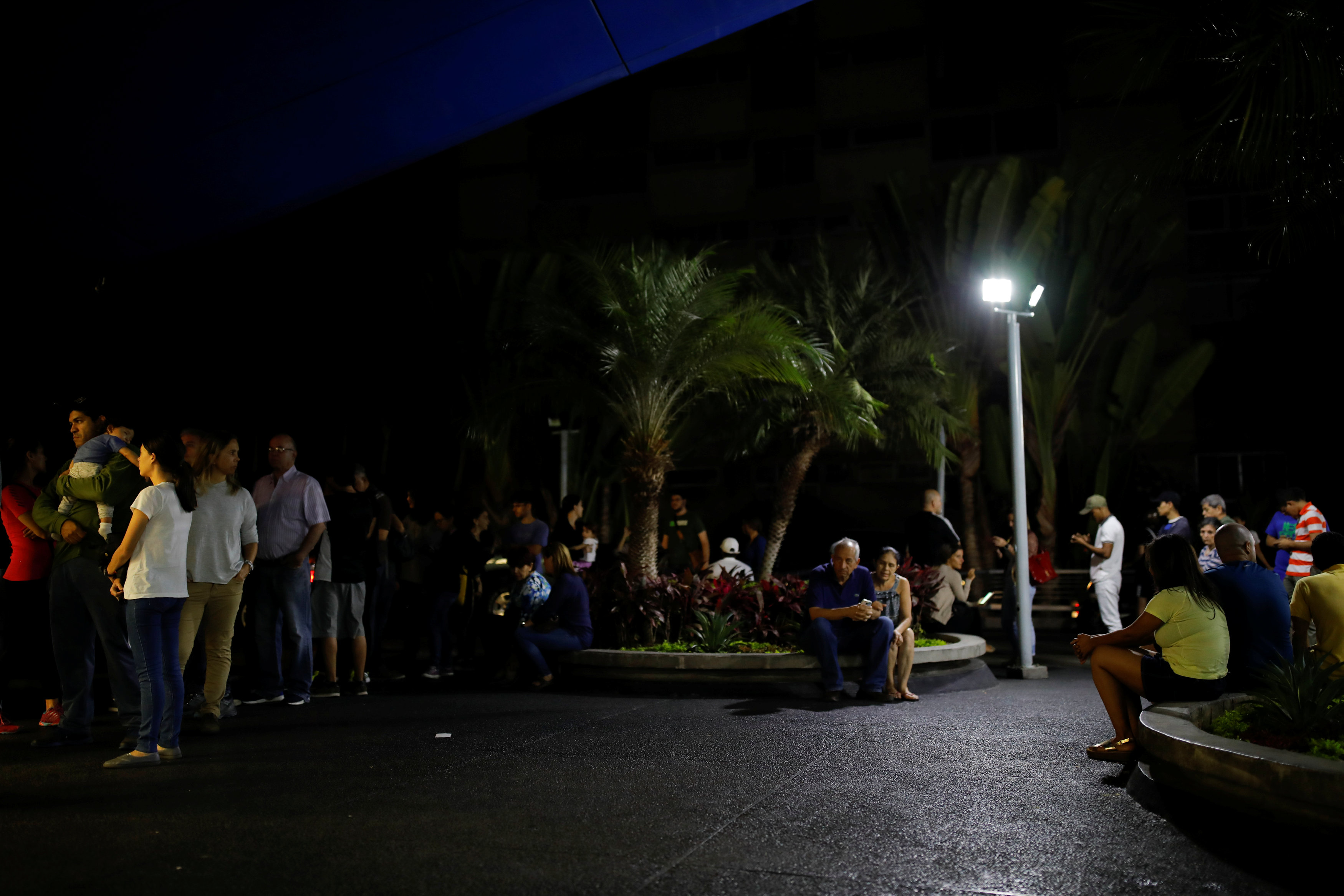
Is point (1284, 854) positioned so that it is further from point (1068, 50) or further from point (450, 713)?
point (1068, 50)

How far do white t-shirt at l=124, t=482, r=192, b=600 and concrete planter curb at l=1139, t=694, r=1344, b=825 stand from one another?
5.35m

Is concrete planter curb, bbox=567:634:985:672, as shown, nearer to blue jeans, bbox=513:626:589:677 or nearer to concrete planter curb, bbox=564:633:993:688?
concrete planter curb, bbox=564:633:993:688

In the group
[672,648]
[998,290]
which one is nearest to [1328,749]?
[672,648]

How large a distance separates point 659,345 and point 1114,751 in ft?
27.8

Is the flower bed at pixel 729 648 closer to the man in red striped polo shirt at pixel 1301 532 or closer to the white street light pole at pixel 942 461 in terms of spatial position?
the man in red striped polo shirt at pixel 1301 532

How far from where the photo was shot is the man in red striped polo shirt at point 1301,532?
1204 centimetres

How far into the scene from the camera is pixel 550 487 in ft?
90.6

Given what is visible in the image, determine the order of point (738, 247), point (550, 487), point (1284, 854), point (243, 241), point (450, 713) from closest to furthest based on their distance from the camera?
point (1284, 854), point (450, 713), point (243, 241), point (550, 487), point (738, 247)

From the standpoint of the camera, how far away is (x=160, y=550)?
635cm

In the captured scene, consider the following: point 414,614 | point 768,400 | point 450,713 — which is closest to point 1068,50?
point 768,400

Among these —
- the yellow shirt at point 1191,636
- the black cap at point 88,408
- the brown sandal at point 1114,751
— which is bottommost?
the brown sandal at point 1114,751

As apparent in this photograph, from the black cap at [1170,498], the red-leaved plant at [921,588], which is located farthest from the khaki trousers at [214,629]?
the black cap at [1170,498]

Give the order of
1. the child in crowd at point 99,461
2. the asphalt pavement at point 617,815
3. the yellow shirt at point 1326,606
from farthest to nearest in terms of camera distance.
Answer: the child in crowd at point 99,461
the yellow shirt at point 1326,606
the asphalt pavement at point 617,815

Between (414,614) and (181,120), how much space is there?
223 inches
